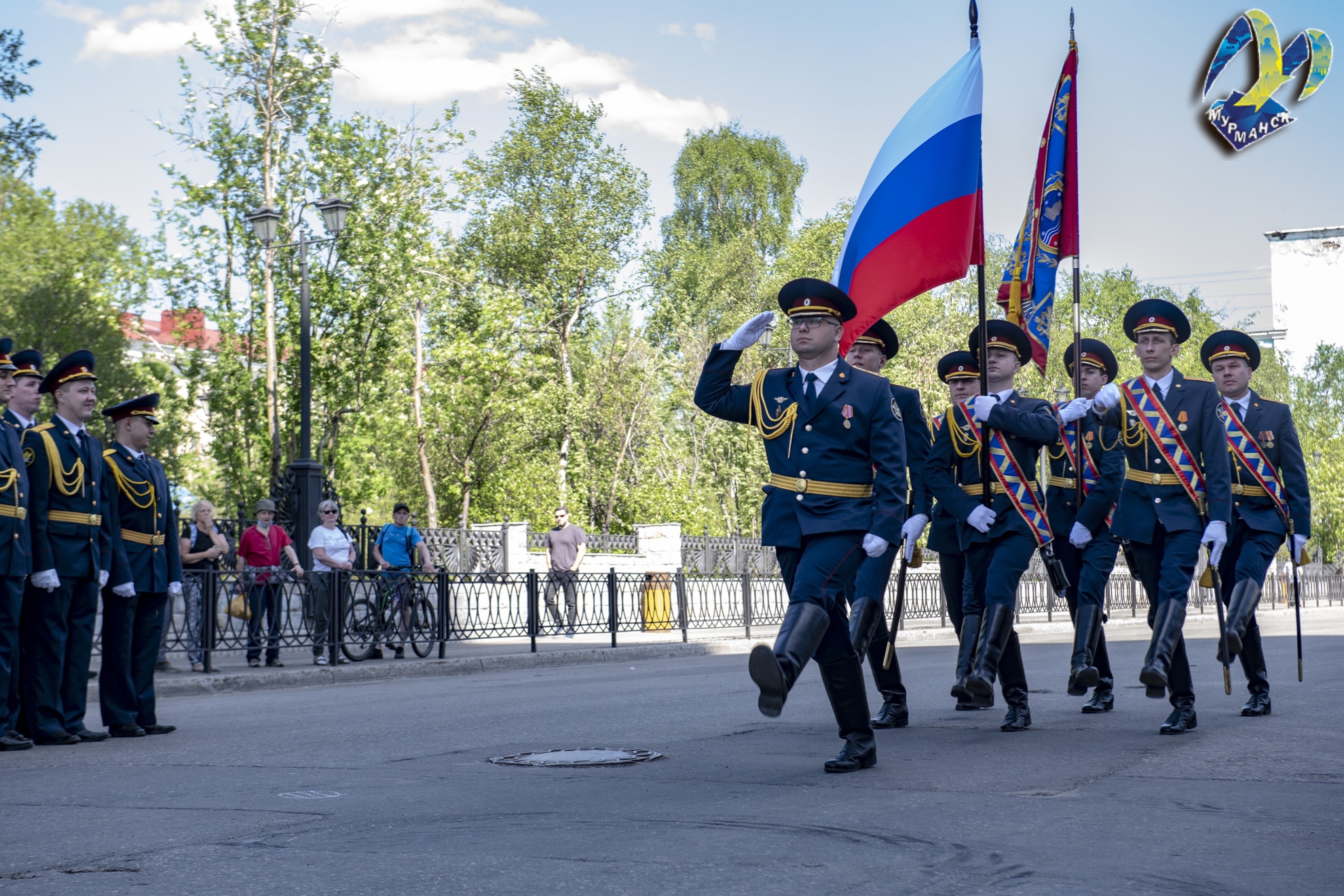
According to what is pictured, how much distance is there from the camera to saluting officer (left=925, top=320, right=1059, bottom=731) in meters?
7.72

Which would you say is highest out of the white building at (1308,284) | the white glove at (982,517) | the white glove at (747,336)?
the white building at (1308,284)

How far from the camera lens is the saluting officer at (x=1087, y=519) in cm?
849

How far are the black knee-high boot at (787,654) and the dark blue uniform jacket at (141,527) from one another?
4686 mm

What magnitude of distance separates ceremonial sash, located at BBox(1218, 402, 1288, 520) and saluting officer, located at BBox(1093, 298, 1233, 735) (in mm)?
625

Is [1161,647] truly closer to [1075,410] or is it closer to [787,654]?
[1075,410]

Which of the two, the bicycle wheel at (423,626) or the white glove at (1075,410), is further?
the bicycle wheel at (423,626)

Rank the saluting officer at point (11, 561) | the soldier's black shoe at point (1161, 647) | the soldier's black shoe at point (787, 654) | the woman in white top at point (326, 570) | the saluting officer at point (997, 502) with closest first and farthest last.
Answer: the soldier's black shoe at point (787, 654) < the soldier's black shoe at point (1161, 647) < the saluting officer at point (997, 502) < the saluting officer at point (11, 561) < the woman in white top at point (326, 570)

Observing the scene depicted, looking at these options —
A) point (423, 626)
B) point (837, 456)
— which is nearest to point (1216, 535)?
point (837, 456)

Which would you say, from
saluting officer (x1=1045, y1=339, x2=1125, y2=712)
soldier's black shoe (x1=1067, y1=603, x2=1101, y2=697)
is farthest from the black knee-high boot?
saluting officer (x1=1045, y1=339, x2=1125, y2=712)

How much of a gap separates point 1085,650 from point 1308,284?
8388 cm

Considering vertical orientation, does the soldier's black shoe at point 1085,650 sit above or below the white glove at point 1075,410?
below

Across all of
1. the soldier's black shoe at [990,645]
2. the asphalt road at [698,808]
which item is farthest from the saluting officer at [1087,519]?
the soldier's black shoe at [990,645]

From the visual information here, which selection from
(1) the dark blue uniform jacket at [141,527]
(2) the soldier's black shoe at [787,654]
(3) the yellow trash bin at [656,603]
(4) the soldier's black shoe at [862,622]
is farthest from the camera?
(3) the yellow trash bin at [656,603]

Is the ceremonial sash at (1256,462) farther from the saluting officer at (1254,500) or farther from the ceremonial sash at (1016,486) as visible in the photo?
the ceremonial sash at (1016,486)
